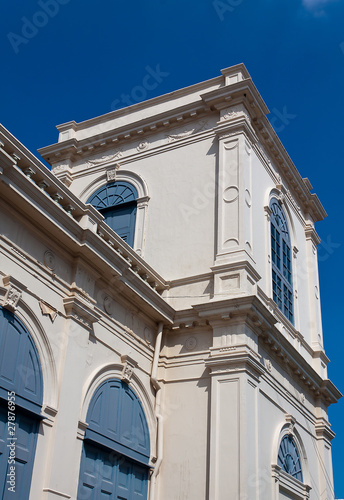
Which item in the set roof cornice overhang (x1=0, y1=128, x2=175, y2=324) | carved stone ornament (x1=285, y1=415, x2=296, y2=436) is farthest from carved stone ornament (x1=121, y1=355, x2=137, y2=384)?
carved stone ornament (x1=285, y1=415, x2=296, y2=436)

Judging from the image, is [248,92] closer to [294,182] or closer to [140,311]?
[294,182]

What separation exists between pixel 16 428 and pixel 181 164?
8.95 m

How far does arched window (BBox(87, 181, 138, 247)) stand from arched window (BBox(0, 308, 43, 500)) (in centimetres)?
661

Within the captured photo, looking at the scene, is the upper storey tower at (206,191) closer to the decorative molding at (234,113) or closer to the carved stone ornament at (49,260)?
the decorative molding at (234,113)

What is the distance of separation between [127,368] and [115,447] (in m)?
1.60

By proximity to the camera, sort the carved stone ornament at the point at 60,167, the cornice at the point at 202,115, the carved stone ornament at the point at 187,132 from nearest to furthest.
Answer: the cornice at the point at 202,115
the carved stone ornament at the point at 187,132
the carved stone ornament at the point at 60,167

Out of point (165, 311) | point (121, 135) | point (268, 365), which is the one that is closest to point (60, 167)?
point (121, 135)

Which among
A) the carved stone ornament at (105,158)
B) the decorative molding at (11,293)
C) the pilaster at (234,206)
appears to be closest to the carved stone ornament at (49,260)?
the decorative molding at (11,293)

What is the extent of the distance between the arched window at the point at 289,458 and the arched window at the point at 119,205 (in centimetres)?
613

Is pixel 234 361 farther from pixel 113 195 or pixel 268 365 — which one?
pixel 113 195

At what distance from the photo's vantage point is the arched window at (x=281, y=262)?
53.7 ft

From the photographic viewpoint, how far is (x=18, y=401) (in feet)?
30.5

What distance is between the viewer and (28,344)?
9.86 meters

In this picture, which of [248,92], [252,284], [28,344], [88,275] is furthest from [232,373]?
[248,92]
